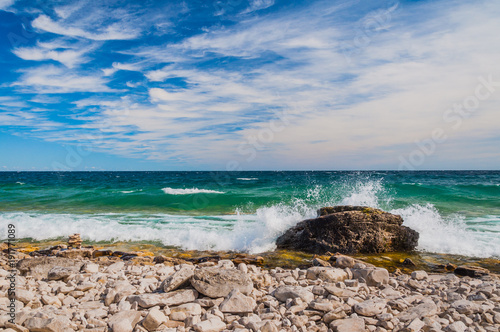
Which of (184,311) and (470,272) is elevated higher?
(184,311)

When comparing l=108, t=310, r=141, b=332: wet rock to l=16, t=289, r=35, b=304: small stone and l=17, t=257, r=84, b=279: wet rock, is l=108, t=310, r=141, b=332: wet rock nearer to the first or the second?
l=16, t=289, r=35, b=304: small stone

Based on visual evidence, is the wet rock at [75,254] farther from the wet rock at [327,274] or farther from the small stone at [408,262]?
the small stone at [408,262]

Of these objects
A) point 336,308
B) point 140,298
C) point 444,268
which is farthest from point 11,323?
point 444,268

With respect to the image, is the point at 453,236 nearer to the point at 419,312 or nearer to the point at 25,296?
the point at 419,312

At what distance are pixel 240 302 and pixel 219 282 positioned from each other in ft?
1.53

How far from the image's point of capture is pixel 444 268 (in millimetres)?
6699

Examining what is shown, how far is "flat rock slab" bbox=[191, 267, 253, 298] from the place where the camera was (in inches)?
161

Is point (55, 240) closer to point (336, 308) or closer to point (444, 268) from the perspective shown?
point (336, 308)

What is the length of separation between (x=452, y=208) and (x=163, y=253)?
15.4 meters

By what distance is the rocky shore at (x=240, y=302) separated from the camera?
3.49 metres

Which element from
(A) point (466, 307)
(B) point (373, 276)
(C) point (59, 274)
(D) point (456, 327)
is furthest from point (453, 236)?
(C) point (59, 274)

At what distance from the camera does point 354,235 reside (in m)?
8.18

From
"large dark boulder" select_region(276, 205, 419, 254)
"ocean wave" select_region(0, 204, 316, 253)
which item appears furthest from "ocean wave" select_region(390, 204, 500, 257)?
"ocean wave" select_region(0, 204, 316, 253)

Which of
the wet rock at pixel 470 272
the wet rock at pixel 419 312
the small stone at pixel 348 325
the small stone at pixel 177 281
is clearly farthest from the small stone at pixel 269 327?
the wet rock at pixel 470 272
